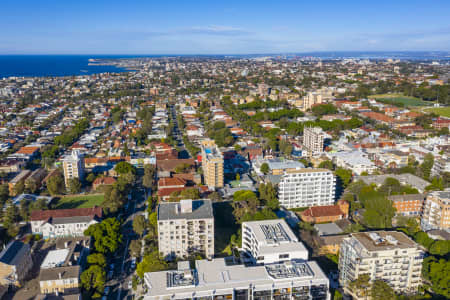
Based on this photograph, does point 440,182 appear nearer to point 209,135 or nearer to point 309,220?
point 309,220

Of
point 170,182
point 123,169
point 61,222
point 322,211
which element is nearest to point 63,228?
point 61,222

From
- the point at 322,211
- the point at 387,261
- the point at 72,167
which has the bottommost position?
the point at 322,211

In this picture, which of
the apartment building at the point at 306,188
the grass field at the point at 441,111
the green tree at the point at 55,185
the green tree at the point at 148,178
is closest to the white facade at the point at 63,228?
the green tree at the point at 55,185

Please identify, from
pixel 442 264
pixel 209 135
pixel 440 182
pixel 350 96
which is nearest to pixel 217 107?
pixel 209 135

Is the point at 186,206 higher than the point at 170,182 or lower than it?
higher

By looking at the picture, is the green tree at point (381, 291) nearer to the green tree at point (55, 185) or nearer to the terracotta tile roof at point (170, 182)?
the terracotta tile roof at point (170, 182)

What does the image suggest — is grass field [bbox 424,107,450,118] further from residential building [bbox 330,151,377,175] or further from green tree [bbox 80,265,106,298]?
green tree [bbox 80,265,106,298]

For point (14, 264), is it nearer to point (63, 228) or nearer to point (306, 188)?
point (63, 228)
